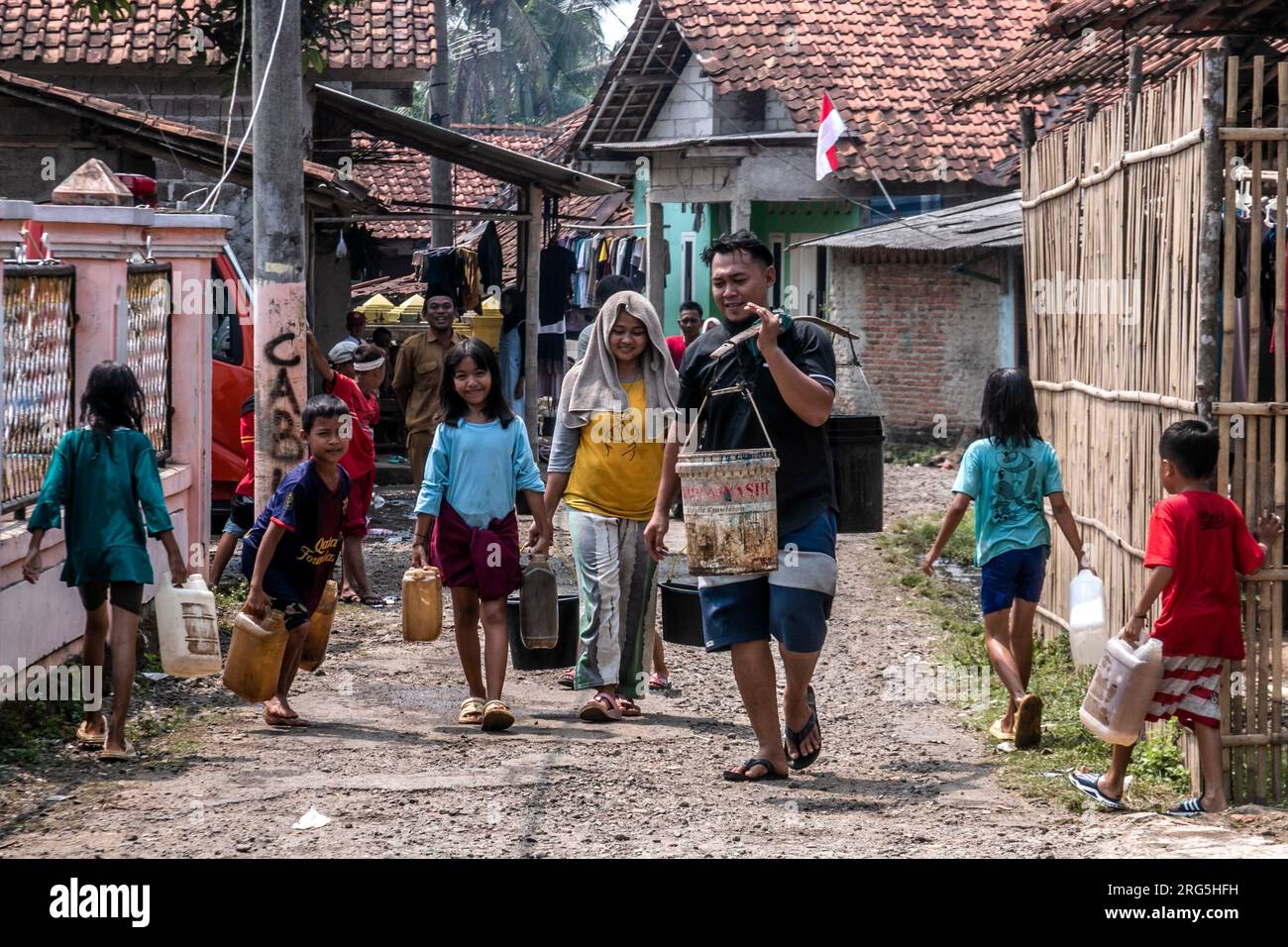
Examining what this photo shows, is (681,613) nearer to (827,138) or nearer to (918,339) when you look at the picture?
(827,138)

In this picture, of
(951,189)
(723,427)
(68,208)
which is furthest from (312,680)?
(951,189)

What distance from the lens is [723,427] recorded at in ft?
20.6

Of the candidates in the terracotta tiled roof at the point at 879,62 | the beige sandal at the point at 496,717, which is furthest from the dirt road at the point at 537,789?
the terracotta tiled roof at the point at 879,62

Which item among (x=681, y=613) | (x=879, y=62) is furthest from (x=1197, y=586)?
(x=879, y=62)

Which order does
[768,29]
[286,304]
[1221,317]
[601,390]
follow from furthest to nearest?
[768,29] → [286,304] → [601,390] → [1221,317]

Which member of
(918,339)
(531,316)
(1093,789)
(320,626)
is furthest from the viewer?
(918,339)

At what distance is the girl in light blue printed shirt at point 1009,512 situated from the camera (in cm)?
712

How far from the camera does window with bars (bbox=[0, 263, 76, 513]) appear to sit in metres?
7.55

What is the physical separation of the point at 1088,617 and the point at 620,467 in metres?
2.16

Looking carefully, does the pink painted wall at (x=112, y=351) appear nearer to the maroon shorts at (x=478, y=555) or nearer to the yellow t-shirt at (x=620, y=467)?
the maroon shorts at (x=478, y=555)

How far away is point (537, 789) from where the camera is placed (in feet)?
20.3

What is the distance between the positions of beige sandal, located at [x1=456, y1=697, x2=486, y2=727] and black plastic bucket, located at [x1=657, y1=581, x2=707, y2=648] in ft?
5.01

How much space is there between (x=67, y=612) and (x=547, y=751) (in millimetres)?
2662
